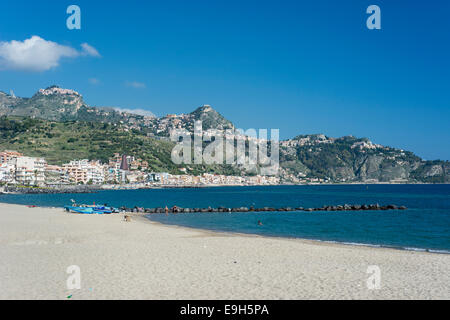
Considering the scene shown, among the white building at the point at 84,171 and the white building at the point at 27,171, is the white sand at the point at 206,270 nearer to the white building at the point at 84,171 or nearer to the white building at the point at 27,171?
the white building at the point at 27,171

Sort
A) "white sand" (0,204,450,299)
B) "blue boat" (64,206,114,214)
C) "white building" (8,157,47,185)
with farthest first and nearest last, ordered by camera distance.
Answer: "white building" (8,157,47,185) < "blue boat" (64,206,114,214) < "white sand" (0,204,450,299)

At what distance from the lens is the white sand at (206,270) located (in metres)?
12.0

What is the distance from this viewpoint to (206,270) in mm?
15336

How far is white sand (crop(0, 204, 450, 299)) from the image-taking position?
12.0 metres

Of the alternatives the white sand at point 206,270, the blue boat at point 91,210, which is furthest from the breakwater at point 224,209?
the white sand at point 206,270

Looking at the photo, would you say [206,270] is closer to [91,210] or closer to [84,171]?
[91,210]

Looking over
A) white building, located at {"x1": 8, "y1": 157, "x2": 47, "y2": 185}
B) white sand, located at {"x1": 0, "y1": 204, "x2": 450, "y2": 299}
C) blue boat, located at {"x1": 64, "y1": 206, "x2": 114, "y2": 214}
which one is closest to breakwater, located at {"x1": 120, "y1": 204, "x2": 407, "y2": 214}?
blue boat, located at {"x1": 64, "y1": 206, "x2": 114, "y2": 214}

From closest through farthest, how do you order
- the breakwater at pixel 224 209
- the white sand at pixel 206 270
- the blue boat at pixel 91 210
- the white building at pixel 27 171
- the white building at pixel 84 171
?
the white sand at pixel 206 270 → the blue boat at pixel 91 210 → the breakwater at pixel 224 209 → the white building at pixel 27 171 → the white building at pixel 84 171

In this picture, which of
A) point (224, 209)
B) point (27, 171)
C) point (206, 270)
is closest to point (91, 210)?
point (224, 209)

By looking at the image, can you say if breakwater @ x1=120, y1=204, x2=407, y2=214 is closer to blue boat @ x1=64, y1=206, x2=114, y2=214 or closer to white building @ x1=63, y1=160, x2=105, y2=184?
blue boat @ x1=64, y1=206, x2=114, y2=214
